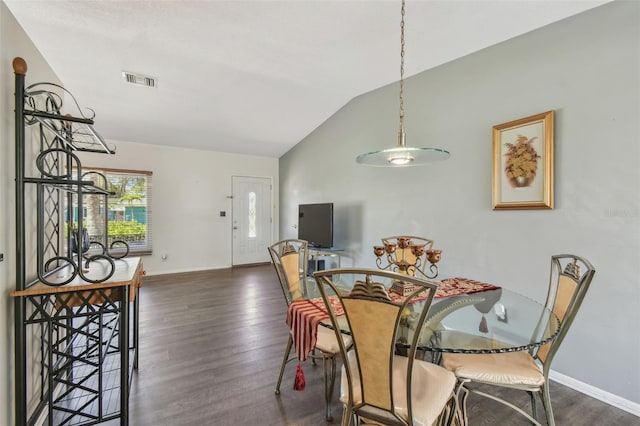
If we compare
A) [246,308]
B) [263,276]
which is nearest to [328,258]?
[263,276]

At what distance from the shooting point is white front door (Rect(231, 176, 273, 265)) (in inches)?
A: 246

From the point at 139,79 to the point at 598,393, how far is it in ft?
16.4

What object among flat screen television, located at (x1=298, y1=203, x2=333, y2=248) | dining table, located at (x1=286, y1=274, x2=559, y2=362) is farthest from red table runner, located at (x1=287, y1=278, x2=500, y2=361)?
flat screen television, located at (x1=298, y1=203, x2=333, y2=248)

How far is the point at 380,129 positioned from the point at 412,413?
10.8 ft

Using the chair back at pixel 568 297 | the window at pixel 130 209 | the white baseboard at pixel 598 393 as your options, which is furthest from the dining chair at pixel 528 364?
the window at pixel 130 209

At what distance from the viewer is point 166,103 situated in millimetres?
3756

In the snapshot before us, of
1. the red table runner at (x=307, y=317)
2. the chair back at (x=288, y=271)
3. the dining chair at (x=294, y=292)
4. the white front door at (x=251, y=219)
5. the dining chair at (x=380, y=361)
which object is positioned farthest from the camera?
the white front door at (x=251, y=219)

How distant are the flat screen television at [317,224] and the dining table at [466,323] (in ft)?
8.09

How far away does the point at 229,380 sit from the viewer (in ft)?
6.90

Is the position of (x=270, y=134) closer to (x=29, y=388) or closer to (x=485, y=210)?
(x=485, y=210)

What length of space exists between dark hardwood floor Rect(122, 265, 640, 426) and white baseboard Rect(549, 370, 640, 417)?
0.16 feet

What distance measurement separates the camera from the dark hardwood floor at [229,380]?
174 centimetres

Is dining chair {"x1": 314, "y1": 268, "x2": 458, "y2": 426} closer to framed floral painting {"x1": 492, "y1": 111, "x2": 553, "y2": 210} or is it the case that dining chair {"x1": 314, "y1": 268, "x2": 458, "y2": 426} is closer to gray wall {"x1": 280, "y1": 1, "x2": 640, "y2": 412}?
gray wall {"x1": 280, "y1": 1, "x2": 640, "y2": 412}

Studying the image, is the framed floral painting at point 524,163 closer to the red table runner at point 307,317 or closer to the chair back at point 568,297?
the chair back at point 568,297
